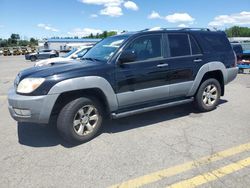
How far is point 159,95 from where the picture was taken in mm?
5047

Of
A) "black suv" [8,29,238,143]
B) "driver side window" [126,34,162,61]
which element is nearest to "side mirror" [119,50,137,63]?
"black suv" [8,29,238,143]

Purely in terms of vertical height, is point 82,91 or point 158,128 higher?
point 82,91

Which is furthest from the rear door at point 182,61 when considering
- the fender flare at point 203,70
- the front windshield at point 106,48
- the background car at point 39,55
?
the background car at point 39,55

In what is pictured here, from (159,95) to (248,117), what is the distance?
212 cm

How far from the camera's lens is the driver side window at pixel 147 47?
4808mm

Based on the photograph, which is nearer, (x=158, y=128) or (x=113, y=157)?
(x=113, y=157)

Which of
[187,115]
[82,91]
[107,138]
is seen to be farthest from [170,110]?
[82,91]

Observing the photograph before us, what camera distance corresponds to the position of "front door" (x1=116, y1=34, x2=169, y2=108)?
4.56 m

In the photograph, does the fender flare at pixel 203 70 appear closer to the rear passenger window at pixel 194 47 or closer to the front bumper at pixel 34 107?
the rear passenger window at pixel 194 47

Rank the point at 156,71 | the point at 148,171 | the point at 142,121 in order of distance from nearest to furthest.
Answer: the point at 148,171 < the point at 156,71 < the point at 142,121

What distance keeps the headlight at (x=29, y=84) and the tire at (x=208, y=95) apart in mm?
3529

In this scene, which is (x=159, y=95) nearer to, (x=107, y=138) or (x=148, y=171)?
(x=107, y=138)

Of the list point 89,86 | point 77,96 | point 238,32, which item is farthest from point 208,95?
point 238,32

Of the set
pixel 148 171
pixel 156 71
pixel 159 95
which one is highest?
pixel 156 71
